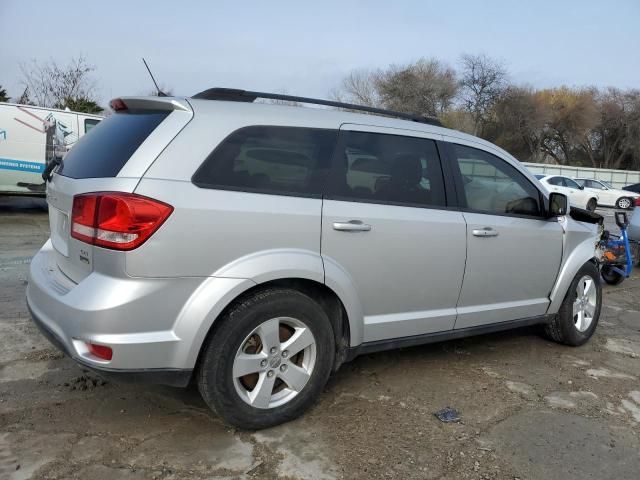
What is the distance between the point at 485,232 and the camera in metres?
3.80

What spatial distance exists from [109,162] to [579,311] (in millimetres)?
3971

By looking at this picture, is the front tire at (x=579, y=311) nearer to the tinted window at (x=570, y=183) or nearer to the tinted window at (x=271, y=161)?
the tinted window at (x=271, y=161)

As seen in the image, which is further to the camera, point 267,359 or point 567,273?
point 567,273

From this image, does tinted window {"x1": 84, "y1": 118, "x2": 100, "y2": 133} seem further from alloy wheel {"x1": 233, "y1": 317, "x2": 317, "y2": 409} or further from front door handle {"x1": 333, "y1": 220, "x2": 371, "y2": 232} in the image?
alloy wheel {"x1": 233, "y1": 317, "x2": 317, "y2": 409}

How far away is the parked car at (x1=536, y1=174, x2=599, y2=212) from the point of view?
22.4 metres

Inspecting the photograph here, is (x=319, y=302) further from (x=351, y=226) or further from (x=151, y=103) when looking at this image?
(x=151, y=103)

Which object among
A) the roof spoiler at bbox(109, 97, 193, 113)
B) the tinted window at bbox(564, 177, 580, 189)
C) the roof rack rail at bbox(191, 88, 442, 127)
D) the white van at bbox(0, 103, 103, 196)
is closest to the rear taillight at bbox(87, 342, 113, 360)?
the roof spoiler at bbox(109, 97, 193, 113)

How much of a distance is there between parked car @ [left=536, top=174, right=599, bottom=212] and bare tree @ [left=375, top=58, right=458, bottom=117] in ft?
62.9

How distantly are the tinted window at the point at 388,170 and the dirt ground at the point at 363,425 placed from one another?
1284 millimetres

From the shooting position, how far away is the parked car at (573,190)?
22.4 metres

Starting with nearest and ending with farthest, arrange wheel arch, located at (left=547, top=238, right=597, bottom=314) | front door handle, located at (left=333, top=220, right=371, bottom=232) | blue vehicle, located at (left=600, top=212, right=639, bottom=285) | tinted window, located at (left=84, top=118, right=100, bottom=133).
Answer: front door handle, located at (left=333, top=220, right=371, bottom=232)
wheel arch, located at (left=547, top=238, right=597, bottom=314)
blue vehicle, located at (left=600, top=212, right=639, bottom=285)
tinted window, located at (left=84, top=118, right=100, bottom=133)

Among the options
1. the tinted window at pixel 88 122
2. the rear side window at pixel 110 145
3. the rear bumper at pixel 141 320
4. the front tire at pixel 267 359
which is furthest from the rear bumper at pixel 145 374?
the tinted window at pixel 88 122

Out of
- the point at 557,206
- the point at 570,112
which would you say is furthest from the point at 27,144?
the point at 570,112

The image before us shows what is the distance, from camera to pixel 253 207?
283 cm
